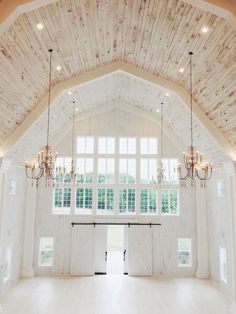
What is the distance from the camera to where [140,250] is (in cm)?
1062

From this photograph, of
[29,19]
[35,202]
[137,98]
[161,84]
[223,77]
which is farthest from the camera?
[35,202]

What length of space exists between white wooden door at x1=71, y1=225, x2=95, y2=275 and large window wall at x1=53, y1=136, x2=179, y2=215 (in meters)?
0.75

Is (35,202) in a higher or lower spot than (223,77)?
lower

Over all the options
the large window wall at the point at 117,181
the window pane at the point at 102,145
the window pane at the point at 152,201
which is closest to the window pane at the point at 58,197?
the large window wall at the point at 117,181

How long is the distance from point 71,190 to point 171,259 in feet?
15.4

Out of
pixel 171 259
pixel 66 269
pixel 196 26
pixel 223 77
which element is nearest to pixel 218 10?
pixel 196 26

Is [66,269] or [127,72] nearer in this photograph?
[127,72]

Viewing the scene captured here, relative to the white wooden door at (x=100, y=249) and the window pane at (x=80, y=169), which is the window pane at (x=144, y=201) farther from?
the window pane at (x=80, y=169)

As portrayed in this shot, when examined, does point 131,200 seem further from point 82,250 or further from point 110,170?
point 82,250

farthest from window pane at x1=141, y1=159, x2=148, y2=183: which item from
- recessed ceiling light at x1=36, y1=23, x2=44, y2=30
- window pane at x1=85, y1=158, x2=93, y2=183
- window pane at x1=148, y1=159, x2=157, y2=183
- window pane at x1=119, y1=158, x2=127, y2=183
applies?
recessed ceiling light at x1=36, y1=23, x2=44, y2=30

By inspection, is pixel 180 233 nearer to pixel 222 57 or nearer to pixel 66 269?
pixel 66 269

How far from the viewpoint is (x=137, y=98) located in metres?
10.0

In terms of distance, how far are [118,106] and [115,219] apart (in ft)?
14.6

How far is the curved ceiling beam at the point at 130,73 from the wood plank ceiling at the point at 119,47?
0.15m
